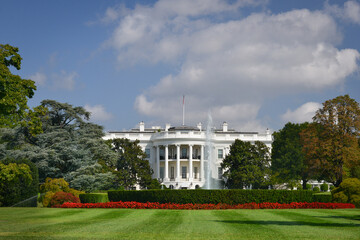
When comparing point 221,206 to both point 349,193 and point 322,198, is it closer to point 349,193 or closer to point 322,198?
point 322,198

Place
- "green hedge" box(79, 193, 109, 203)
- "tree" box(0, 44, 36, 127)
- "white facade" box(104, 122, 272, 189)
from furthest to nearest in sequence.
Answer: "white facade" box(104, 122, 272, 189) → "green hedge" box(79, 193, 109, 203) → "tree" box(0, 44, 36, 127)

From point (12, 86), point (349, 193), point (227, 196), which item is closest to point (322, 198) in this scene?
point (349, 193)

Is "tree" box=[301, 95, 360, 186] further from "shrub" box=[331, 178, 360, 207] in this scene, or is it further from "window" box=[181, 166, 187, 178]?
"window" box=[181, 166, 187, 178]

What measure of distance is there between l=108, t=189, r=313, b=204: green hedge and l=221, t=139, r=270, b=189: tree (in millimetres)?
25681

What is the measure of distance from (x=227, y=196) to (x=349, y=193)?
9437 millimetres

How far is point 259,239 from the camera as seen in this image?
14.3 meters

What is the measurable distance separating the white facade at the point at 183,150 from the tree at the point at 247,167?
1375 centimetres

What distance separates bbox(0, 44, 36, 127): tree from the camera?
2130 cm

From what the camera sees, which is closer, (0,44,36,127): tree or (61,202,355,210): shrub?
(0,44,36,127): tree

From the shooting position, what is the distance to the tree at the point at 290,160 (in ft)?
211

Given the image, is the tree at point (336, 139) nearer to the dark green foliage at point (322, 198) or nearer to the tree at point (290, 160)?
the tree at point (290, 160)

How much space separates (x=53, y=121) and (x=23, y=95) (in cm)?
2352

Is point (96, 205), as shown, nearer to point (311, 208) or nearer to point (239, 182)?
point (311, 208)

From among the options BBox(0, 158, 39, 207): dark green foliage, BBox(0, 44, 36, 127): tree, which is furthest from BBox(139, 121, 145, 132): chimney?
BBox(0, 44, 36, 127): tree
